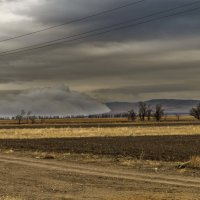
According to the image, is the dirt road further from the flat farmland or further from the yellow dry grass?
the yellow dry grass

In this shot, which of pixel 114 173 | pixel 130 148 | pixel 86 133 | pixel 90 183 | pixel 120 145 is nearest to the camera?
pixel 90 183

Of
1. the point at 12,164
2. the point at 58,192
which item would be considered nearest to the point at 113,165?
the point at 12,164

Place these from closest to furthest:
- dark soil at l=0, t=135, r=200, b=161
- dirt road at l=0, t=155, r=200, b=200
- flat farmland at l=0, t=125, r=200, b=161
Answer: dirt road at l=0, t=155, r=200, b=200 < dark soil at l=0, t=135, r=200, b=161 < flat farmland at l=0, t=125, r=200, b=161

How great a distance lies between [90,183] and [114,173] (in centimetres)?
382

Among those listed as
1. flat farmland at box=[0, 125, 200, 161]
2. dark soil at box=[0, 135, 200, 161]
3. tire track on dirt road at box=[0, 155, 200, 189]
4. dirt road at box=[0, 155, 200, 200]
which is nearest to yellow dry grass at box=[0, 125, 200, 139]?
flat farmland at box=[0, 125, 200, 161]

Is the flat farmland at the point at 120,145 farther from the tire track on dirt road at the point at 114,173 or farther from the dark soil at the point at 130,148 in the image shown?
the tire track on dirt road at the point at 114,173

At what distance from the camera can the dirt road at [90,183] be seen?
16.1 m

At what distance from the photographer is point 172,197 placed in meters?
15.3

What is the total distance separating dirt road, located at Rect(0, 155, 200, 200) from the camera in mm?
16125

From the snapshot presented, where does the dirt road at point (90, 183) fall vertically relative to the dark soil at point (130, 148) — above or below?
below

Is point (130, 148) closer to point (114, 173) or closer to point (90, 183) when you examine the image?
point (114, 173)

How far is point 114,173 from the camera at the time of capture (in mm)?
22859

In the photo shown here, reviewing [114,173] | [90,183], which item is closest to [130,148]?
[114,173]

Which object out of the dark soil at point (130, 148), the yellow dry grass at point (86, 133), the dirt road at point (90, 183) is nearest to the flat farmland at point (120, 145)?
the dark soil at point (130, 148)
